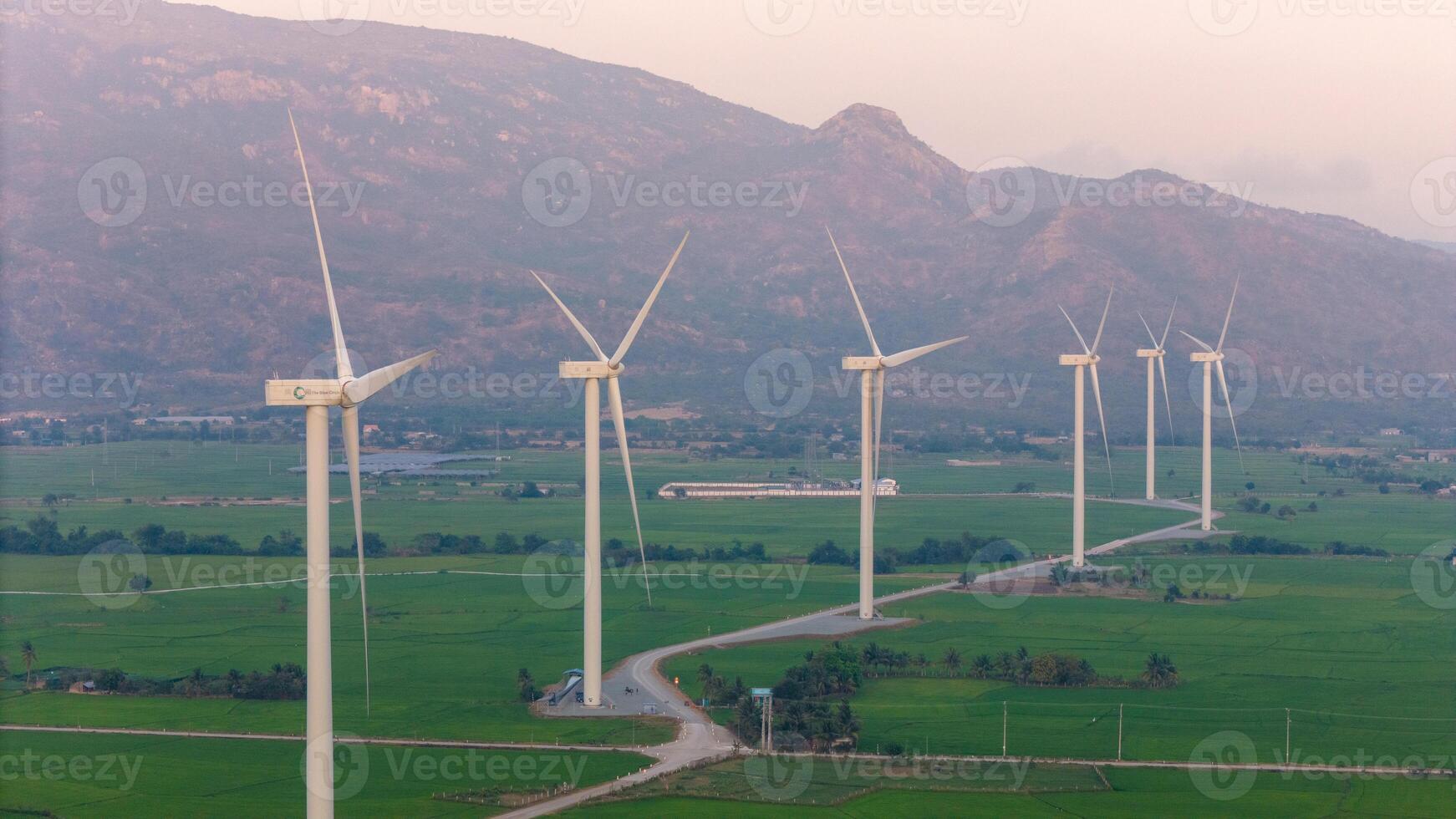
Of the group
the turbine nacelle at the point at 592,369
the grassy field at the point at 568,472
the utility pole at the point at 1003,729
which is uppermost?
the turbine nacelle at the point at 592,369

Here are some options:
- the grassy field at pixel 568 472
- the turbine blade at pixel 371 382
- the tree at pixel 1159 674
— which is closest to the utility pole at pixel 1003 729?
the tree at pixel 1159 674

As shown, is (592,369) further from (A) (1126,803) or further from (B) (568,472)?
(B) (568,472)

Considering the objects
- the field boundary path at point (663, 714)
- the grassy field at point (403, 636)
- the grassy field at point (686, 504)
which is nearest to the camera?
the field boundary path at point (663, 714)

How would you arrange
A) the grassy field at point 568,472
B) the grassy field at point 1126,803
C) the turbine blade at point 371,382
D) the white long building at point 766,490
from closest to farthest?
the turbine blade at point 371,382 < the grassy field at point 1126,803 < the grassy field at point 568,472 < the white long building at point 766,490

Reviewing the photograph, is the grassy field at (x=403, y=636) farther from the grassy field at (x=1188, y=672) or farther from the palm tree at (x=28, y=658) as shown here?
the grassy field at (x=1188, y=672)

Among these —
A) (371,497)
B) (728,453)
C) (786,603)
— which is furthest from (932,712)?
(728,453)

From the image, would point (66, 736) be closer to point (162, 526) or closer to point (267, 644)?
point (267, 644)

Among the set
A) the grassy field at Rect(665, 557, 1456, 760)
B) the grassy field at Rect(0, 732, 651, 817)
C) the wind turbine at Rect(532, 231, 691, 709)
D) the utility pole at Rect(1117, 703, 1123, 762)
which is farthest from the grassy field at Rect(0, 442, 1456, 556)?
the grassy field at Rect(0, 732, 651, 817)
